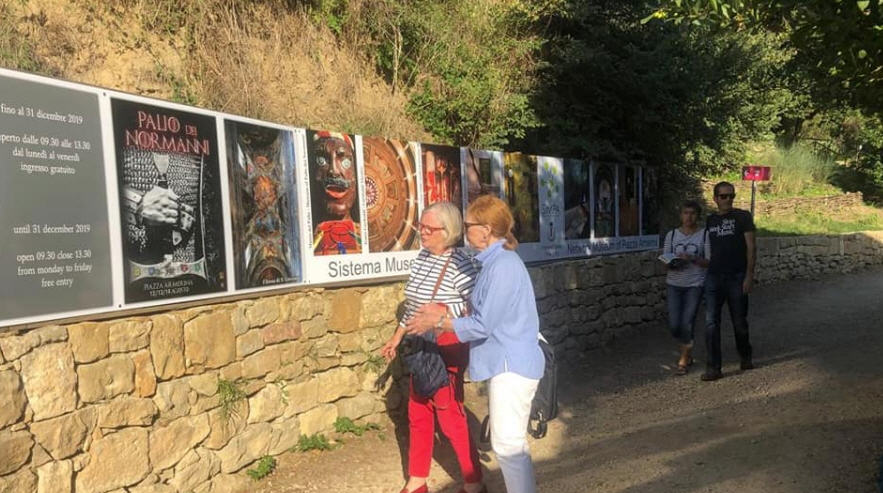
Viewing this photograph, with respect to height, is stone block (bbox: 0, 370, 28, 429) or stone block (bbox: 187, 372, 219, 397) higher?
stone block (bbox: 0, 370, 28, 429)

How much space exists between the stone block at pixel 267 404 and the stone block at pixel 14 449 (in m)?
1.48

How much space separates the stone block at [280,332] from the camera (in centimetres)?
468

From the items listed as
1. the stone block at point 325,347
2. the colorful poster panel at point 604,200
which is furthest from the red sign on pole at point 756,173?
the stone block at point 325,347

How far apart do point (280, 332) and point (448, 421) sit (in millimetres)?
1394

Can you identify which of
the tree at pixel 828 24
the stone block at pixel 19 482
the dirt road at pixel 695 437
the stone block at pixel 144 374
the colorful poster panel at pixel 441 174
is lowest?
the dirt road at pixel 695 437

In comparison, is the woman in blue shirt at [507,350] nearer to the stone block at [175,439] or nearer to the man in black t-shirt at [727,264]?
the stone block at [175,439]

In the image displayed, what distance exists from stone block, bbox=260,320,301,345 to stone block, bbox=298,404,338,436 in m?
0.57

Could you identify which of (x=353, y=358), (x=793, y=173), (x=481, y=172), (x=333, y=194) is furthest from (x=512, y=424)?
(x=793, y=173)

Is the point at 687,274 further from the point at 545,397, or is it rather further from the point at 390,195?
the point at 545,397

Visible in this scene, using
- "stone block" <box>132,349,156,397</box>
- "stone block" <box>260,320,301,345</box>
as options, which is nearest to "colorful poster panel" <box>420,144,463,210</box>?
"stone block" <box>260,320,301,345</box>

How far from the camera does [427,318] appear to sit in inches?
145

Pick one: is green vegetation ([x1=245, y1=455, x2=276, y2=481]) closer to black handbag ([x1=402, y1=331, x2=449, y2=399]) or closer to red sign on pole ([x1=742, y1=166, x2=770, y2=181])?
black handbag ([x1=402, y1=331, x2=449, y2=399])

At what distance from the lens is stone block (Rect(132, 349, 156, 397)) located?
3744mm

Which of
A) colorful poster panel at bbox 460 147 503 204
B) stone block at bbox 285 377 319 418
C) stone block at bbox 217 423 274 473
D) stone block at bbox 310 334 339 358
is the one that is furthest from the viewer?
colorful poster panel at bbox 460 147 503 204
